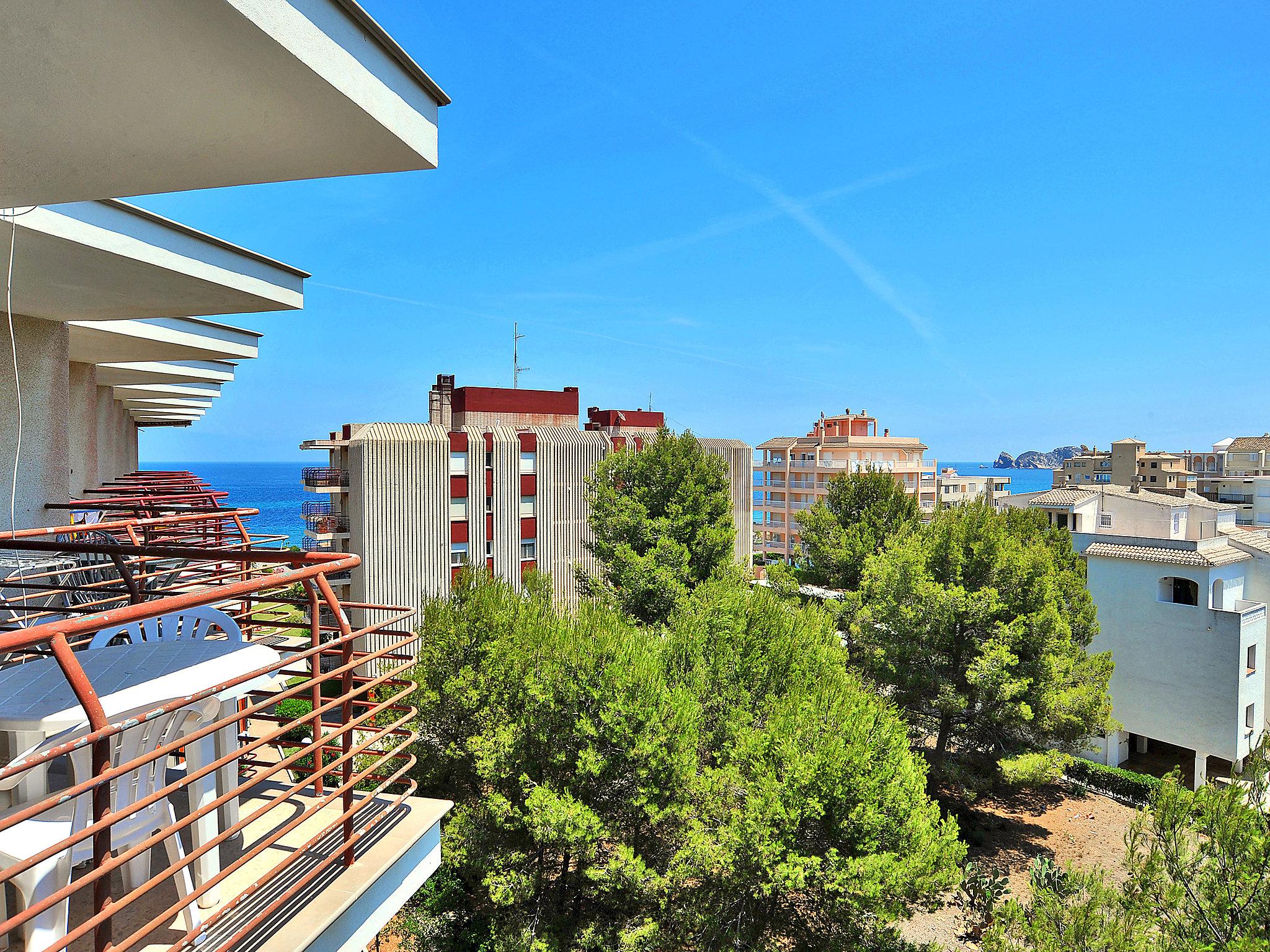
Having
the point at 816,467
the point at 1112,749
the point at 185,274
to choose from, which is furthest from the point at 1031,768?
the point at 816,467

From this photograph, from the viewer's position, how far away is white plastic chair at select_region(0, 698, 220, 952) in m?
2.27

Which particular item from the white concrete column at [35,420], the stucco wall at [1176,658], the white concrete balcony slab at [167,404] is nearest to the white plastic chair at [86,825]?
the white concrete column at [35,420]

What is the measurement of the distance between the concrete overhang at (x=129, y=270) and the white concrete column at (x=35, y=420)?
0.35 metres

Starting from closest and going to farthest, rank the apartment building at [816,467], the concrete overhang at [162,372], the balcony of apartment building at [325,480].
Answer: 1. the concrete overhang at [162,372]
2. the balcony of apartment building at [325,480]
3. the apartment building at [816,467]

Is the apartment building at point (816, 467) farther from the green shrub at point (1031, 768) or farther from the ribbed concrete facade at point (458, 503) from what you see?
the green shrub at point (1031, 768)

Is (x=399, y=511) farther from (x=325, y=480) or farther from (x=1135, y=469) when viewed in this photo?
(x=1135, y=469)

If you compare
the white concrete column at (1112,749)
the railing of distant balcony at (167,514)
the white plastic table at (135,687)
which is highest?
the railing of distant balcony at (167,514)

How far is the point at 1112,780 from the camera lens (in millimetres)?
19312

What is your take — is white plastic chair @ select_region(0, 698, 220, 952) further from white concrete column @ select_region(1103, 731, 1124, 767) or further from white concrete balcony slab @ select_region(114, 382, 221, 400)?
white concrete column @ select_region(1103, 731, 1124, 767)

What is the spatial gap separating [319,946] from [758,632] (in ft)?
41.2

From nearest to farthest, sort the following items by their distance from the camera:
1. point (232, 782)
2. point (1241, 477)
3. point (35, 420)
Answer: point (232, 782) → point (35, 420) → point (1241, 477)

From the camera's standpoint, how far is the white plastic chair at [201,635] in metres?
3.16

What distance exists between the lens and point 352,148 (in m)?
3.04

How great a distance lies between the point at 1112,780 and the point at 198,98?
25.6 m
